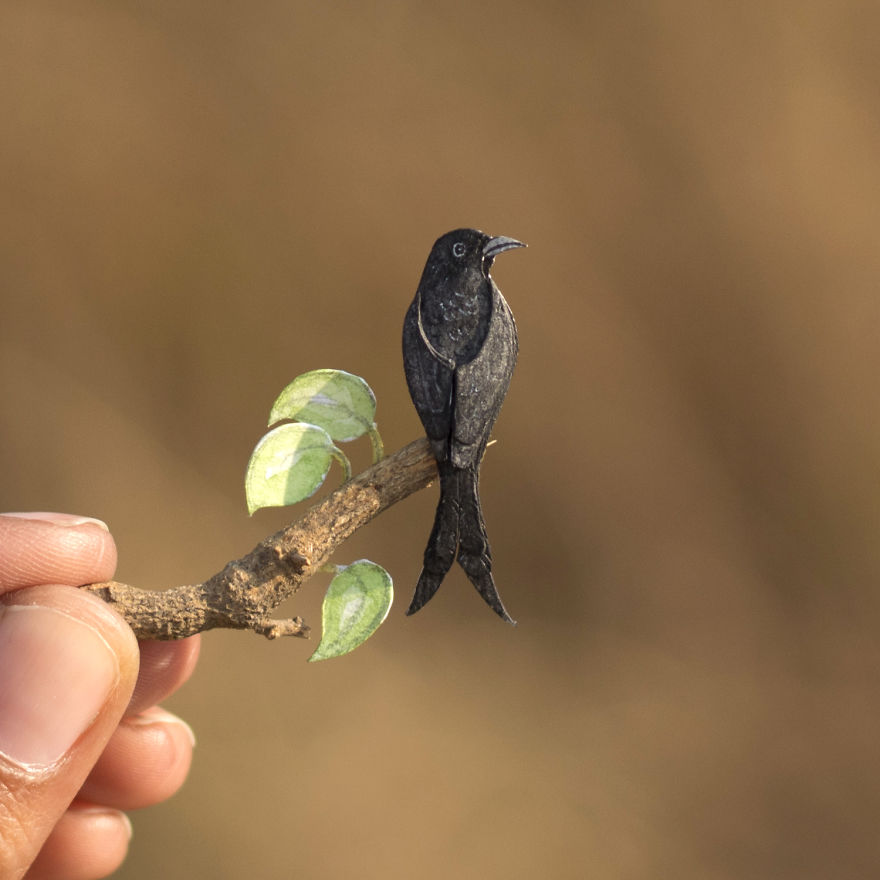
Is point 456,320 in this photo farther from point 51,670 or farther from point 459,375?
point 51,670

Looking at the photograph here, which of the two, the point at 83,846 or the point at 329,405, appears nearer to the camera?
the point at 329,405

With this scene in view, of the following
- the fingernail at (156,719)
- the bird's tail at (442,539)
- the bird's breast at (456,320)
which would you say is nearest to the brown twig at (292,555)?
the bird's tail at (442,539)

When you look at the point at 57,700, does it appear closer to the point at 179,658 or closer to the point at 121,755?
the point at 179,658

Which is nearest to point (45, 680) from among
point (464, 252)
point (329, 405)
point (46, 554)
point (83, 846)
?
point (46, 554)

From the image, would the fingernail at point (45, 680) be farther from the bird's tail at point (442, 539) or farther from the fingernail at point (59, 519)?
the bird's tail at point (442, 539)

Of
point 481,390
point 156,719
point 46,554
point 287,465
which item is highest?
point 481,390

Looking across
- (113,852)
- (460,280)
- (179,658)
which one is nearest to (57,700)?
(179,658)
